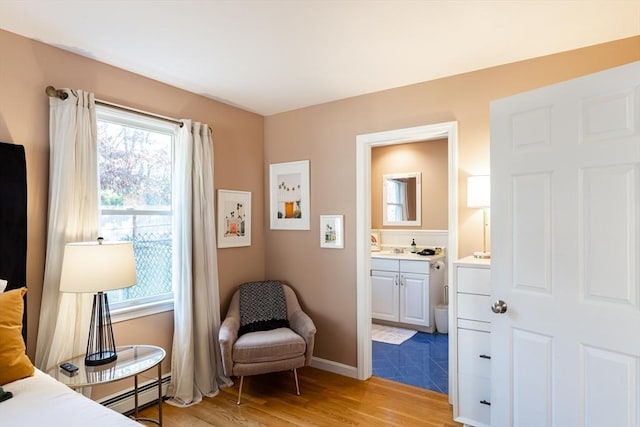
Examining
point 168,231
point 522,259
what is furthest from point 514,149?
point 168,231

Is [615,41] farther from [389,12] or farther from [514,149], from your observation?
[389,12]

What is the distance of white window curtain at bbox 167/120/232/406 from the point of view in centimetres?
283

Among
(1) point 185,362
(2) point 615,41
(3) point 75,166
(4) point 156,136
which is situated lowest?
(1) point 185,362

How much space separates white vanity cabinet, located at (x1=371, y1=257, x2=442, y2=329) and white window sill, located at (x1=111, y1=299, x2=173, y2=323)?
263 cm

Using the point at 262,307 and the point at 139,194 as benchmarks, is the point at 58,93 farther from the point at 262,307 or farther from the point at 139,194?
the point at 262,307

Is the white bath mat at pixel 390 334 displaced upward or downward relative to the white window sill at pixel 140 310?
downward

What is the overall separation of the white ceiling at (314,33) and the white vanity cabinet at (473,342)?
4.72 feet

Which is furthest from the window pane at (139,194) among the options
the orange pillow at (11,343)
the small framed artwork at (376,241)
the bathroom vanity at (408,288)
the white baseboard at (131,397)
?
the small framed artwork at (376,241)

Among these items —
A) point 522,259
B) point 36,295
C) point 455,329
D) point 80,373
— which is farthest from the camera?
point 455,329

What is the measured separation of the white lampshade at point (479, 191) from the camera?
249cm

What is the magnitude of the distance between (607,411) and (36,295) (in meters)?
3.07

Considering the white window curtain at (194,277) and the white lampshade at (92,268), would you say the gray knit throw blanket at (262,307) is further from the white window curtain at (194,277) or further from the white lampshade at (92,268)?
the white lampshade at (92,268)

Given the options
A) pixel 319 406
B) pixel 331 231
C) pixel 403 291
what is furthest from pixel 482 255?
pixel 403 291

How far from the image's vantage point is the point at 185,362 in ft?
9.19
